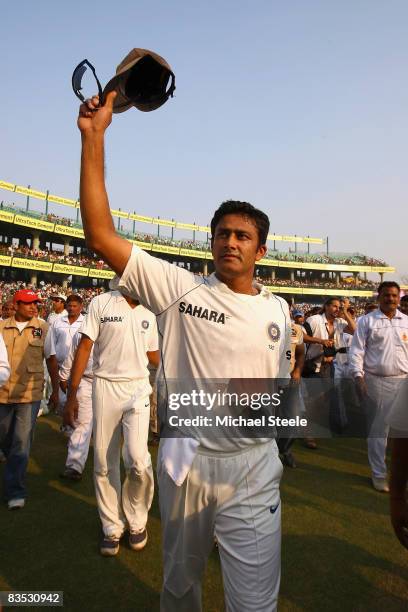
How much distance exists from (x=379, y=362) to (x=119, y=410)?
3.62 meters

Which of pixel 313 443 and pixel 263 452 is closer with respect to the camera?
pixel 263 452

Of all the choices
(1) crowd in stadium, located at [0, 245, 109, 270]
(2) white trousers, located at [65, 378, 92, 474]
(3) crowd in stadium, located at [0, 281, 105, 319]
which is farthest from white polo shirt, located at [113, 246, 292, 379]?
Result: (1) crowd in stadium, located at [0, 245, 109, 270]

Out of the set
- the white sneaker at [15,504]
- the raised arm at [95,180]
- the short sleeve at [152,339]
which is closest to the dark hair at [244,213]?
the raised arm at [95,180]

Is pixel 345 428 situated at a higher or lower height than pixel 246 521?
lower

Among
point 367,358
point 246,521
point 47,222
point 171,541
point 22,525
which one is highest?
point 47,222

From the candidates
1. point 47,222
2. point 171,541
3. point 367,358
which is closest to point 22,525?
point 171,541

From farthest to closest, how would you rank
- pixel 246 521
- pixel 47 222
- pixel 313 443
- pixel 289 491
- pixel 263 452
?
pixel 47 222 → pixel 313 443 → pixel 289 491 → pixel 263 452 → pixel 246 521

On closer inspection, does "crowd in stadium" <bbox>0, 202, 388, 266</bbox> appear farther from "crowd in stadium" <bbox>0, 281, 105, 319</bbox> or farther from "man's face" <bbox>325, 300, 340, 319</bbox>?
"man's face" <bbox>325, 300, 340, 319</bbox>

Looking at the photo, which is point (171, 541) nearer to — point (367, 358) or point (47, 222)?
point (367, 358)

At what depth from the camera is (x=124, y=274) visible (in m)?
1.90

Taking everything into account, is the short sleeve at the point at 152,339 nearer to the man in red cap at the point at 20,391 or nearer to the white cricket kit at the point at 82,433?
the white cricket kit at the point at 82,433

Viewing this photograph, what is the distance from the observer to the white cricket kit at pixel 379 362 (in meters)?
5.58

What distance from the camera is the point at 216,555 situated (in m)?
3.70

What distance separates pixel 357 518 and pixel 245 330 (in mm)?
3391
